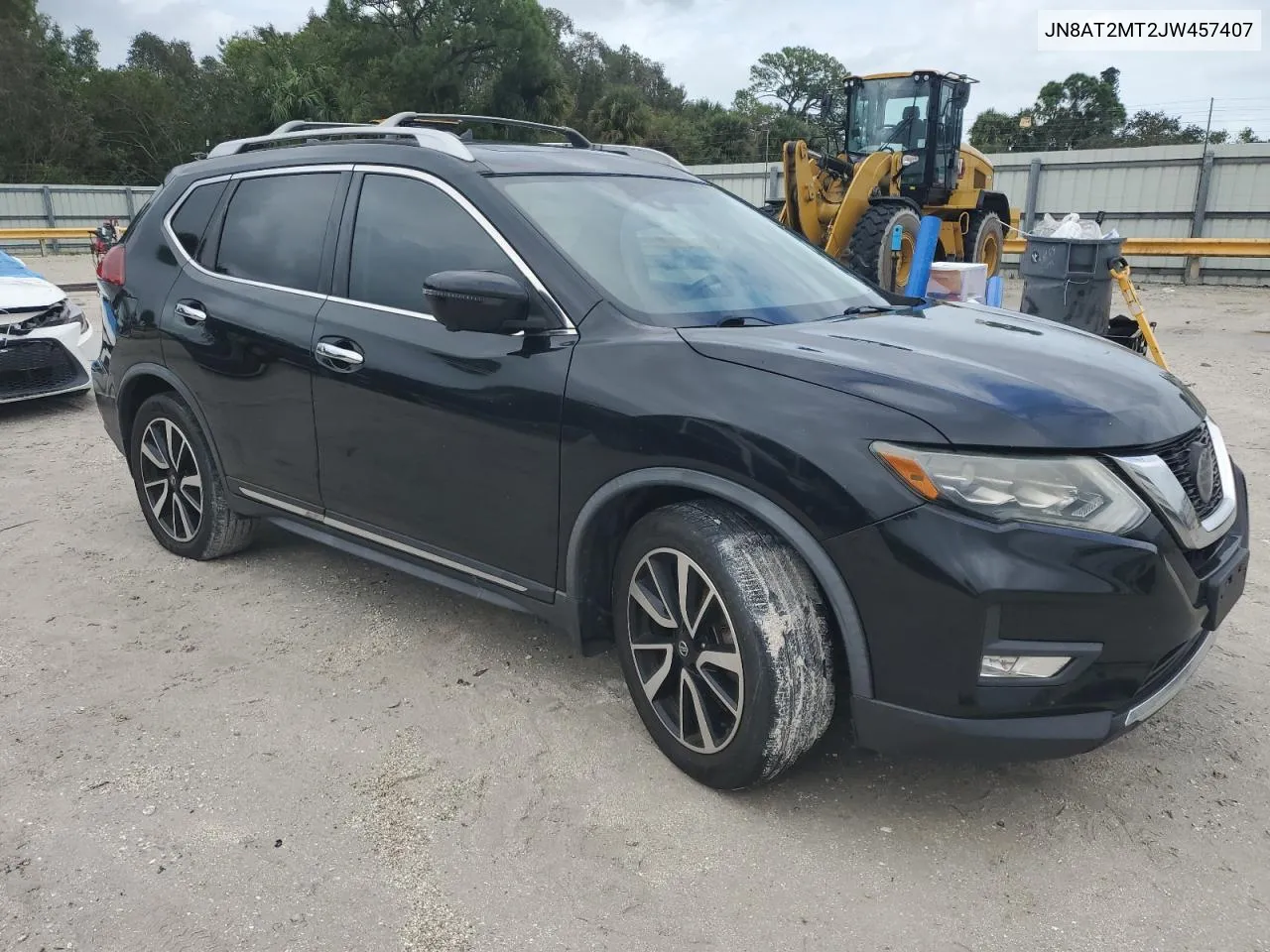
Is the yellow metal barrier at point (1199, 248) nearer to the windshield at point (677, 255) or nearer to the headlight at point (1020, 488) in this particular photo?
the windshield at point (677, 255)

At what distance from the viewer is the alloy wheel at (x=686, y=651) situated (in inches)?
101

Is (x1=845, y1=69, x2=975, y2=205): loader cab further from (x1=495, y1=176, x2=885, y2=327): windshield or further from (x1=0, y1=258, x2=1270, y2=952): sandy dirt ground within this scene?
(x1=0, y1=258, x2=1270, y2=952): sandy dirt ground

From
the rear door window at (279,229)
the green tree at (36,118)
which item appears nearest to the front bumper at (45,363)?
the rear door window at (279,229)

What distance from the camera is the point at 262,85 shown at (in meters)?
42.4

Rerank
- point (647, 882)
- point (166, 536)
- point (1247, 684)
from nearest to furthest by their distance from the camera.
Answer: point (647, 882)
point (1247, 684)
point (166, 536)

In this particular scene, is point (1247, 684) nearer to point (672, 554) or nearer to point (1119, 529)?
point (1119, 529)

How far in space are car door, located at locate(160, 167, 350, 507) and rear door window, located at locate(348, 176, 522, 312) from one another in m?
0.18

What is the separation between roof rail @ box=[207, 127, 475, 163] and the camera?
10.8ft

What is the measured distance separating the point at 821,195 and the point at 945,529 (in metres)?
10.4

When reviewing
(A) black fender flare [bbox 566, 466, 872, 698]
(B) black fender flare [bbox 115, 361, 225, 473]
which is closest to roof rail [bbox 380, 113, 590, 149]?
(B) black fender flare [bbox 115, 361, 225, 473]

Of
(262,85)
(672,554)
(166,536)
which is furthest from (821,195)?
(262,85)

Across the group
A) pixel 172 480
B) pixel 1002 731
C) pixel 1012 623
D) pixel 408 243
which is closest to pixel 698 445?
pixel 1012 623

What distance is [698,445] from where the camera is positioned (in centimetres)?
250

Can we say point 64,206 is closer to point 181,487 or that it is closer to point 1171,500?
point 181,487
